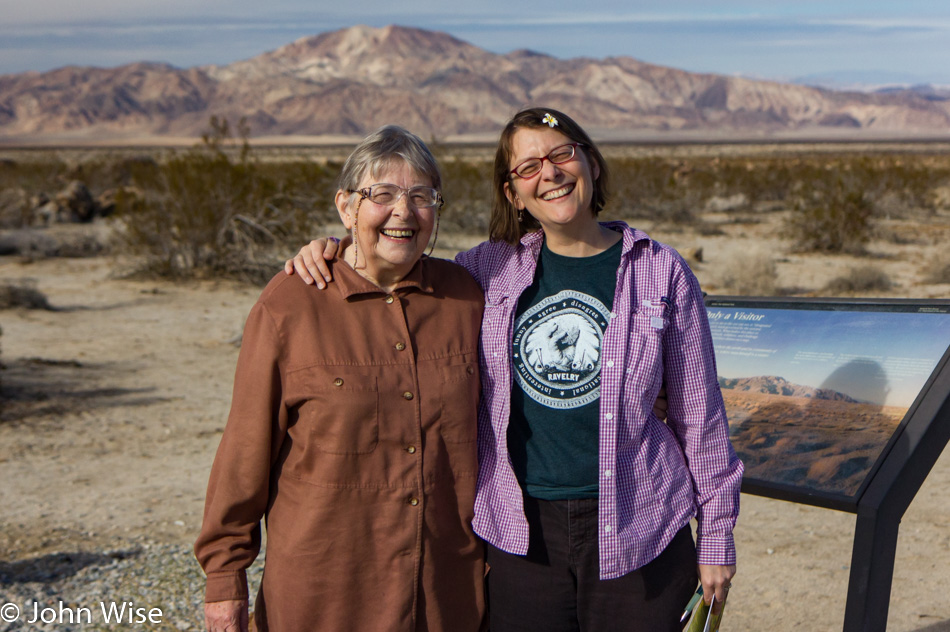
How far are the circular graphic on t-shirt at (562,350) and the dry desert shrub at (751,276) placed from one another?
34.0 feet

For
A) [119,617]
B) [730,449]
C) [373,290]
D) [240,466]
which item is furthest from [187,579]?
[730,449]

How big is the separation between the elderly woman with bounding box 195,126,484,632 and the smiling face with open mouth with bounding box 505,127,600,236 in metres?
0.24

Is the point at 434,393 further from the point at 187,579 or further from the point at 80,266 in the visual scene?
the point at 80,266

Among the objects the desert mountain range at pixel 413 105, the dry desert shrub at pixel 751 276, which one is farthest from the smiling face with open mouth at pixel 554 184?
the desert mountain range at pixel 413 105

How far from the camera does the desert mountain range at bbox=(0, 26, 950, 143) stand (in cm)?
15538

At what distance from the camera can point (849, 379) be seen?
2758 mm

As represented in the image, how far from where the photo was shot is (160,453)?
6.31 m

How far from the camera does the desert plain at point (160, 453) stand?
4.18m

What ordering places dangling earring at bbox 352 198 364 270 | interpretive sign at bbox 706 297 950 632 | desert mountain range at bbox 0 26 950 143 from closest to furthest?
dangling earring at bbox 352 198 364 270
interpretive sign at bbox 706 297 950 632
desert mountain range at bbox 0 26 950 143

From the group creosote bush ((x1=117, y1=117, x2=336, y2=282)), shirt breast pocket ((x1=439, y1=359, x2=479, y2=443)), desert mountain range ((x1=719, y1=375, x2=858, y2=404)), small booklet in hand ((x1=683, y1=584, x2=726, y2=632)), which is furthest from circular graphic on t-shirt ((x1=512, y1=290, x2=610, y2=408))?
creosote bush ((x1=117, y1=117, x2=336, y2=282))

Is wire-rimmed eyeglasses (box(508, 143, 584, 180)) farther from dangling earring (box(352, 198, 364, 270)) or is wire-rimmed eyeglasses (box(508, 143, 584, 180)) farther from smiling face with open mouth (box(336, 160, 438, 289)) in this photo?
dangling earring (box(352, 198, 364, 270))

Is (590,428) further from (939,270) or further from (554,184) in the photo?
(939,270)

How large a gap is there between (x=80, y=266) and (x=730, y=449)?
15.3m

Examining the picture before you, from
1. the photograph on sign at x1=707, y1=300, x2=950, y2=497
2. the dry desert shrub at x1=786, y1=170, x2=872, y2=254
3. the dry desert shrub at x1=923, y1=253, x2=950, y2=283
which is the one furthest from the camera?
the dry desert shrub at x1=786, y1=170, x2=872, y2=254
